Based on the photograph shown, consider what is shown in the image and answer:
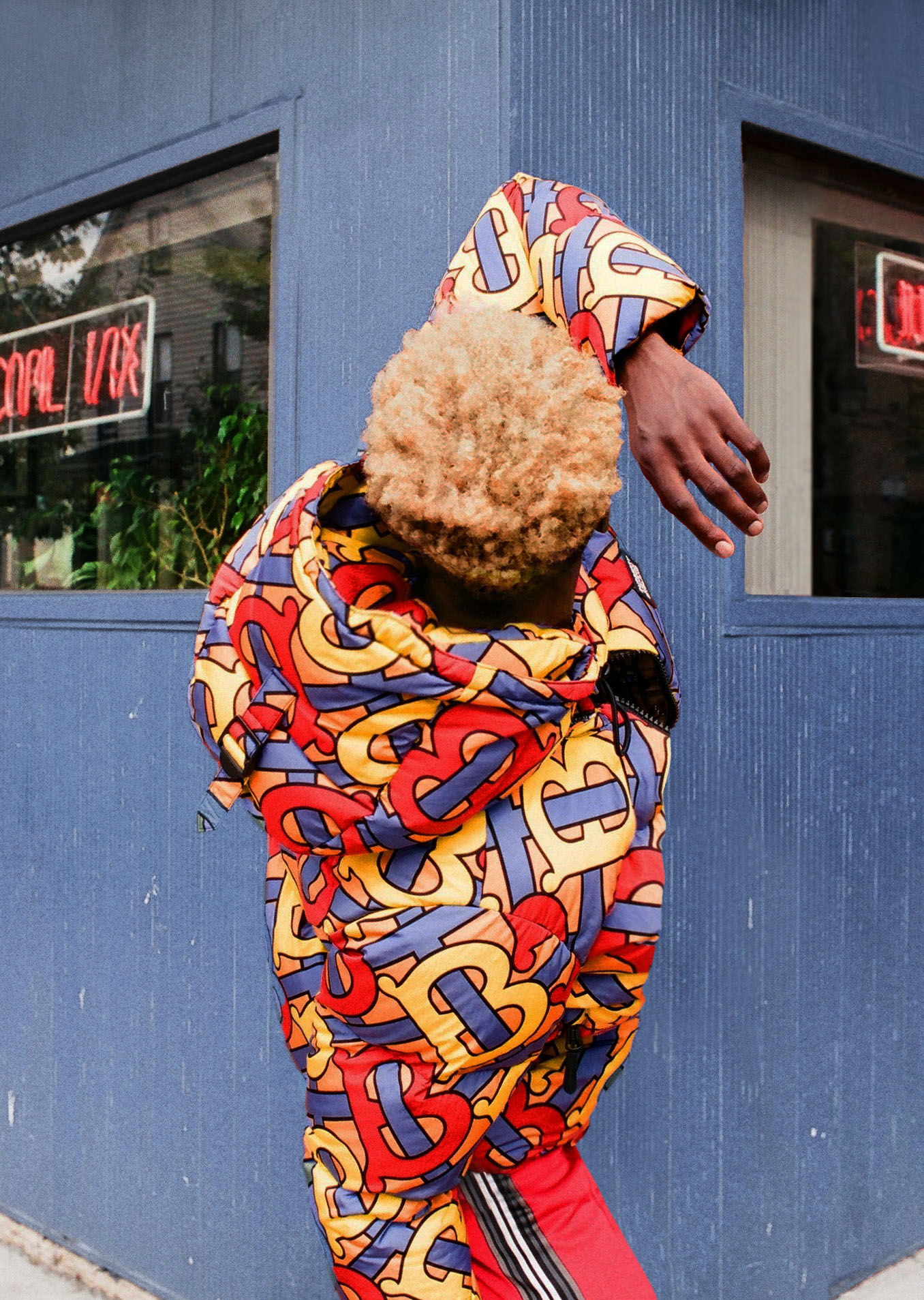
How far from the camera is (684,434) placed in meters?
1.51

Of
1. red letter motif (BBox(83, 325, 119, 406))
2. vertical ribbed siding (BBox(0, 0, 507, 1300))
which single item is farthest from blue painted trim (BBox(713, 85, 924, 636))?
red letter motif (BBox(83, 325, 119, 406))

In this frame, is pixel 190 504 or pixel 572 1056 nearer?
pixel 572 1056

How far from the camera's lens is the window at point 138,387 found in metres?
3.42

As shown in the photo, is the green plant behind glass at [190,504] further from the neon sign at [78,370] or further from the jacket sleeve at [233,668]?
the jacket sleeve at [233,668]

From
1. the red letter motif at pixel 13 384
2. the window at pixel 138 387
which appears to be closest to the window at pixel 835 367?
the window at pixel 138 387

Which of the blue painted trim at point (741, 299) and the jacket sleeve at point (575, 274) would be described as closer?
the jacket sleeve at point (575, 274)

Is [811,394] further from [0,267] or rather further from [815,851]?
[0,267]

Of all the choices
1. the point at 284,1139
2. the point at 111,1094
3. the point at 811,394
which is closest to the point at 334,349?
the point at 811,394

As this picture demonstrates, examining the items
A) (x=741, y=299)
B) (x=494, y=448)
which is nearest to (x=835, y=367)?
(x=741, y=299)

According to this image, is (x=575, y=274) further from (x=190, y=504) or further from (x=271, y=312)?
(x=190, y=504)

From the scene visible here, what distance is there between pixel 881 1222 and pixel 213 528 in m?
2.60

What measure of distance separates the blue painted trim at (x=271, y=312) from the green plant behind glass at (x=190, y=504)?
12 cm

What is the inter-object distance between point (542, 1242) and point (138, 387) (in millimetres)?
2690

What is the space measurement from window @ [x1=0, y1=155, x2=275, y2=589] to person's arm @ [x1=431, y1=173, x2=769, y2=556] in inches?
69.8
